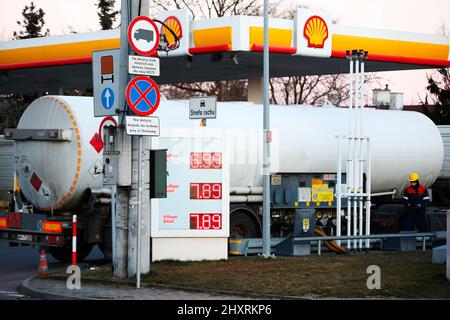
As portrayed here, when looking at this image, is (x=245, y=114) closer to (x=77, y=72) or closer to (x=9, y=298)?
(x=9, y=298)

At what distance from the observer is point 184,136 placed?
21.1 m

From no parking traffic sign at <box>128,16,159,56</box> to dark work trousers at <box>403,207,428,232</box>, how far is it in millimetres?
10987

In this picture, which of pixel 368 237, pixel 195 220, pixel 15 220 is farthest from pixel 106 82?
pixel 368 237

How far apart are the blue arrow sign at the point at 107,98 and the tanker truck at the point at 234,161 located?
2.66m

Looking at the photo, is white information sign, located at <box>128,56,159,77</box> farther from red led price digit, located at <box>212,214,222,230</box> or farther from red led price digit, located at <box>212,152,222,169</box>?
red led price digit, located at <box>212,214,222,230</box>

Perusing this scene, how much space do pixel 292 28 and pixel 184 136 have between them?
13.8 meters

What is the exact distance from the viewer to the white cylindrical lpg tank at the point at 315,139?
23.8 meters

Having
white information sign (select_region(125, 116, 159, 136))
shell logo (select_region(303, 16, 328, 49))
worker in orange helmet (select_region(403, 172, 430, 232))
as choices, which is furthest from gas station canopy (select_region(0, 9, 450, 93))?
white information sign (select_region(125, 116, 159, 136))

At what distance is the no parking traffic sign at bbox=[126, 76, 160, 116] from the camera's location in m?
17.3

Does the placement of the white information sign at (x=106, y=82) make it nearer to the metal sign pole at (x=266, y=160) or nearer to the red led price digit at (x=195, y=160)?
the red led price digit at (x=195, y=160)

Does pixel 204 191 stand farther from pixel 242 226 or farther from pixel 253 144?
pixel 253 144

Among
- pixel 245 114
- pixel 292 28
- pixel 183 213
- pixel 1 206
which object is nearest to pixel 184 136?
pixel 183 213

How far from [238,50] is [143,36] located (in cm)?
1518

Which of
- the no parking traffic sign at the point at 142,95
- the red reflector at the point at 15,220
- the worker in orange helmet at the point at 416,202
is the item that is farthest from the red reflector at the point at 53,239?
the worker in orange helmet at the point at 416,202
